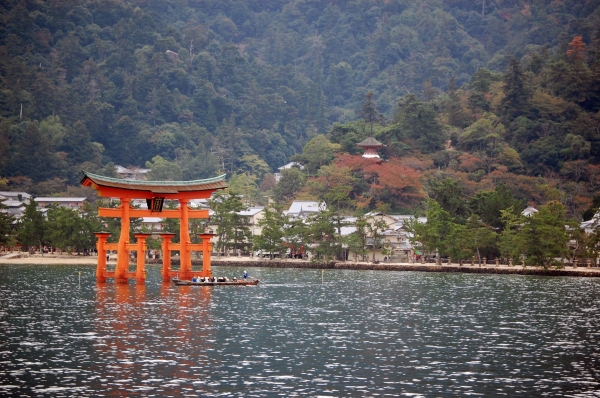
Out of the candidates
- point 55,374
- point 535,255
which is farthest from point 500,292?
point 55,374

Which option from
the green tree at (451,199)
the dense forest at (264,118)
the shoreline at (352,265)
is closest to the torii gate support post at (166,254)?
the shoreline at (352,265)

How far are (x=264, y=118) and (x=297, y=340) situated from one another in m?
136

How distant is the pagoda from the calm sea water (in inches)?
2171

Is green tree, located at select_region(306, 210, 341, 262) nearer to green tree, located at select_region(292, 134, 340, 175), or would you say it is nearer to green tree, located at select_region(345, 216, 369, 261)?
green tree, located at select_region(345, 216, 369, 261)

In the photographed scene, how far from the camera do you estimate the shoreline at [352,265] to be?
70688 millimetres

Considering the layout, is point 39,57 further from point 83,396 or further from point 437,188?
point 83,396

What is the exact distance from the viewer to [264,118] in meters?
171

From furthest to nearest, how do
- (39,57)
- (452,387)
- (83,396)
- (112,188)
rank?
(39,57), (112,188), (452,387), (83,396)

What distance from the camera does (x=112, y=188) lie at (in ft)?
184

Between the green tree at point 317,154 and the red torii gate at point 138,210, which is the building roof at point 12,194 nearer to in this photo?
the green tree at point 317,154

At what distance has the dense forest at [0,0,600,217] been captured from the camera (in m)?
107

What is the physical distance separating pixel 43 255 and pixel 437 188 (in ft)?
124

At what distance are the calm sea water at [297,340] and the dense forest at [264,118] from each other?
33903 mm

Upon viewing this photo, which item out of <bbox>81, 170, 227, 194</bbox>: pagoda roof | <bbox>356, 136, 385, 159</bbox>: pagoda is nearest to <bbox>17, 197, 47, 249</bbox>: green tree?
<bbox>81, 170, 227, 194</bbox>: pagoda roof
